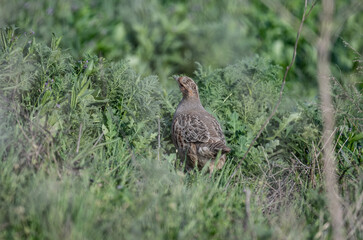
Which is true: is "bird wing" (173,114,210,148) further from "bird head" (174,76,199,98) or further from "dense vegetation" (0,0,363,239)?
"bird head" (174,76,199,98)

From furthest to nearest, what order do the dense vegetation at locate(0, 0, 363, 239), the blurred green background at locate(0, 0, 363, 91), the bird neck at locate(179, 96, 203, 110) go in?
1. the blurred green background at locate(0, 0, 363, 91)
2. the bird neck at locate(179, 96, 203, 110)
3. the dense vegetation at locate(0, 0, 363, 239)

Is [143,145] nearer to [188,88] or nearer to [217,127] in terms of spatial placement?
[217,127]

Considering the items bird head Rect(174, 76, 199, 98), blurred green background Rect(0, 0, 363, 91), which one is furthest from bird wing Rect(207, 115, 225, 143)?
blurred green background Rect(0, 0, 363, 91)

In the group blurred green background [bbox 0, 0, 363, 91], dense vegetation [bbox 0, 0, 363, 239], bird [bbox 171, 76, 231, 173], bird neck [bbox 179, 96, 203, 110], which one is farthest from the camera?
blurred green background [bbox 0, 0, 363, 91]

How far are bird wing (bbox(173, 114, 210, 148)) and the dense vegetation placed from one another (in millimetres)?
163

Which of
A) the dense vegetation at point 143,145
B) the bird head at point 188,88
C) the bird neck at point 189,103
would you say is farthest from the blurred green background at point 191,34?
the bird neck at point 189,103

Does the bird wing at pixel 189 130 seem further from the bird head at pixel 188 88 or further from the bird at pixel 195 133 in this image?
the bird head at pixel 188 88

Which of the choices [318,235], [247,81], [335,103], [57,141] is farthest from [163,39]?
[318,235]

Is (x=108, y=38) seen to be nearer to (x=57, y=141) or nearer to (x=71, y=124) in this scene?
(x=71, y=124)

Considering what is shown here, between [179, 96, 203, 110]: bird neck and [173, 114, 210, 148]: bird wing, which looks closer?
[173, 114, 210, 148]: bird wing

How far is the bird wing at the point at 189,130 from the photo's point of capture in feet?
17.4

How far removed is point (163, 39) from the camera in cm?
886

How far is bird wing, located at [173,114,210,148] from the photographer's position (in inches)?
208

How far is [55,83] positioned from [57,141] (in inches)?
38.6
